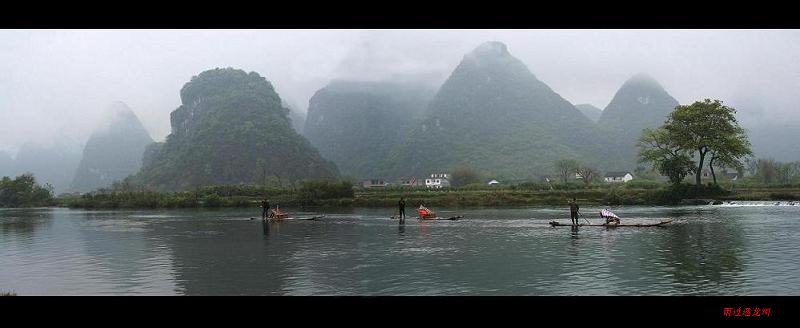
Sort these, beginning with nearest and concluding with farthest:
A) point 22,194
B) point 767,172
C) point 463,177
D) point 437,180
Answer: point 767,172 < point 22,194 < point 463,177 < point 437,180

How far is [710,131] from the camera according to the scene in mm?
65875

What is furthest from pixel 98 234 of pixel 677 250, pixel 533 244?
pixel 677 250

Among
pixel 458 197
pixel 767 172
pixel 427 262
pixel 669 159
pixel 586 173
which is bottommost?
pixel 427 262

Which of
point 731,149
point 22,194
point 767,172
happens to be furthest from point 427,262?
point 22,194

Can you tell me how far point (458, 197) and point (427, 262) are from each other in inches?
2186

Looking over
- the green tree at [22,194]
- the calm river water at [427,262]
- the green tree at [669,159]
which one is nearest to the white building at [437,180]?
the green tree at [22,194]

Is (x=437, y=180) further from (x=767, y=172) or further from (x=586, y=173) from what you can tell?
(x=767, y=172)

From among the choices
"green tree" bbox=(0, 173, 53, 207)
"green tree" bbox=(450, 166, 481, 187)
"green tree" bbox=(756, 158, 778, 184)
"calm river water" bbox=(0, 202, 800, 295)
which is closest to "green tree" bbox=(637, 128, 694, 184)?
"calm river water" bbox=(0, 202, 800, 295)

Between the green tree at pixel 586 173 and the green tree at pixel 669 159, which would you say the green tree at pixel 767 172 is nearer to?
the green tree at pixel 586 173

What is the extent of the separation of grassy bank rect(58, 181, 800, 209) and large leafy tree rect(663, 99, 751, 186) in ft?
14.0

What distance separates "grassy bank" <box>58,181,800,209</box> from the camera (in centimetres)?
6519
